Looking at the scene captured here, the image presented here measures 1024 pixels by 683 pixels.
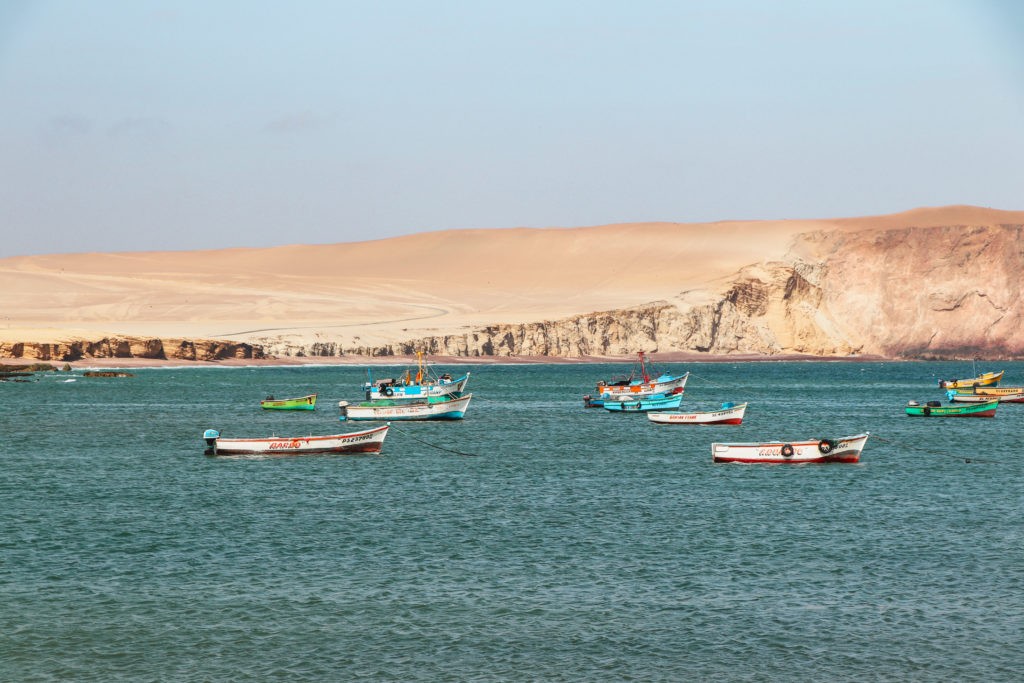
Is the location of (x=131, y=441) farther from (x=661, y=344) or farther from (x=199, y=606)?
(x=661, y=344)

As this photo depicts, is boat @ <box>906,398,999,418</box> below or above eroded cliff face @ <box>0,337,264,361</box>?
below

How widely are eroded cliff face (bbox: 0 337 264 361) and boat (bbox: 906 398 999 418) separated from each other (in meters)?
111

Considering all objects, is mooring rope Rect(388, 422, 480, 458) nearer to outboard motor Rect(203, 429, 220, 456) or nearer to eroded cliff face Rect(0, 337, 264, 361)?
outboard motor Rect(203, 429, 220, 456)

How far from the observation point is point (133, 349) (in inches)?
6624

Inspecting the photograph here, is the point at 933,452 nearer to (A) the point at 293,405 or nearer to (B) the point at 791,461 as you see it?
(B) the point at 791,461

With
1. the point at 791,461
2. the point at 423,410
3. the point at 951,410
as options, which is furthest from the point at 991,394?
the point at 791,461

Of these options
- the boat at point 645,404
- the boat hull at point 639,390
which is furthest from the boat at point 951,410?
the boat hull at point 639,390

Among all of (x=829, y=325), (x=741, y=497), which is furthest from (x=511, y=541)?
(x=829, y=325)

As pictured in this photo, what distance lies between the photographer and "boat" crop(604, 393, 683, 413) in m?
91.8

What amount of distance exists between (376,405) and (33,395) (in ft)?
124

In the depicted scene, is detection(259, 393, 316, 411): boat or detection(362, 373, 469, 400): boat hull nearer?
detection(362, 373, 469, 400): boat hull

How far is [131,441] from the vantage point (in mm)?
65812

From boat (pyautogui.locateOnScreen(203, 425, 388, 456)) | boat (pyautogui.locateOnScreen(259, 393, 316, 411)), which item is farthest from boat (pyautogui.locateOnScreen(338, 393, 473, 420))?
boat (pyautogui.locateOnScreen(203, 425, 388, 456))

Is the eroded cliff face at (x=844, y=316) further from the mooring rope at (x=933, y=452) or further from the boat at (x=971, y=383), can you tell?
the mooring rope at (x=933, y=452)
